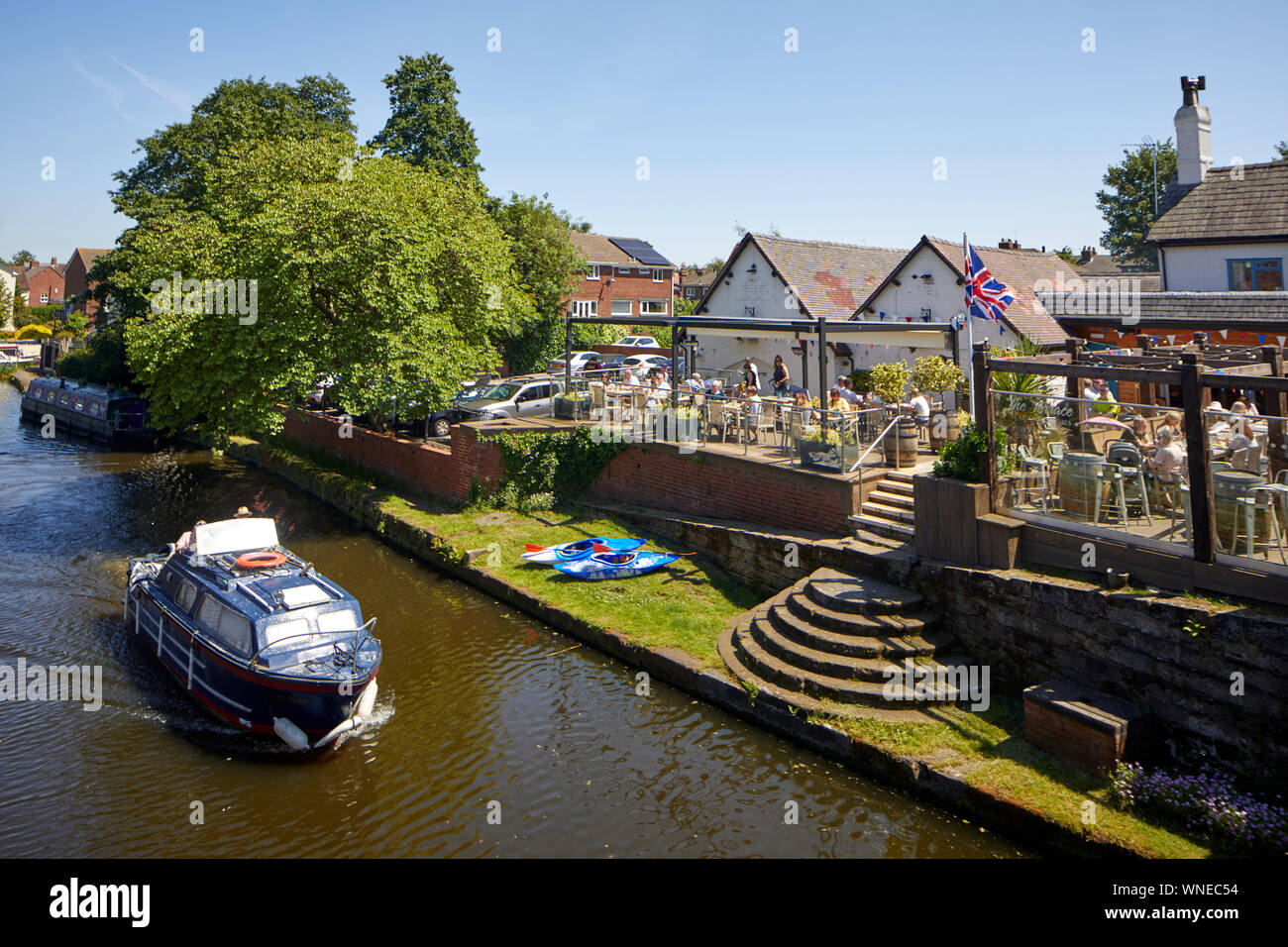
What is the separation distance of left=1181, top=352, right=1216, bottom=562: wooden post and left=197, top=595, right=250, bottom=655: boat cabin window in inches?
469

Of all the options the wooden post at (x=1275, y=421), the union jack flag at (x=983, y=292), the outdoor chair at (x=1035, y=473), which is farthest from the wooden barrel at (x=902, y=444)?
the wooden post at (x=1275, y=421)

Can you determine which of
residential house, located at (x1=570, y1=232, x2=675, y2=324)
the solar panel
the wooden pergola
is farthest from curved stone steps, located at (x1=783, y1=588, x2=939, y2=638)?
the solar panel

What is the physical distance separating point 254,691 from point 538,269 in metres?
30.8

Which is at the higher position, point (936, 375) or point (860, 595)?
point (936, 375)

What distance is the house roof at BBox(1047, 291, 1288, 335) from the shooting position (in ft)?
63.8

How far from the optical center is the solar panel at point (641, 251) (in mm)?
57312

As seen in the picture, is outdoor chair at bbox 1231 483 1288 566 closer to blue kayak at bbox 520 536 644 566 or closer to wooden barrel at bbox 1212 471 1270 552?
wooden barrel at bbox 1212 471 1270 552

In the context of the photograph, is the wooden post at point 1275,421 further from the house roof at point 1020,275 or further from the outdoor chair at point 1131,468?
the house roof at point 1020,275

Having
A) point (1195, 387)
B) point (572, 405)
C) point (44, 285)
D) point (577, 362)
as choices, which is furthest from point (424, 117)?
point (44, 285)

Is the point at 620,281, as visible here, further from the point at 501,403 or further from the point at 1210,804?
the point at 1210,804

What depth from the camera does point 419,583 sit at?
18375 millimetres

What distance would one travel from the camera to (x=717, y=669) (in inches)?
499
